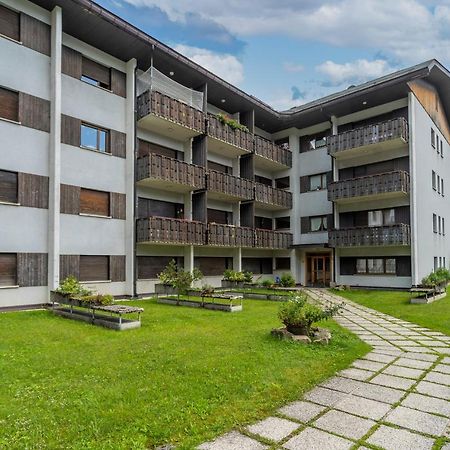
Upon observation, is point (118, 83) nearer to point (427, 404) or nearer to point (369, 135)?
point (369, 135)

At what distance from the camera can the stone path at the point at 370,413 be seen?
3941 millimetres

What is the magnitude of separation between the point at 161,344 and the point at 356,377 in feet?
13.0

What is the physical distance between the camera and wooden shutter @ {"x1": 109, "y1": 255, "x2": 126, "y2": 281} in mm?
17703

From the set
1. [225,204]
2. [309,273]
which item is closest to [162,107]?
[225,204]

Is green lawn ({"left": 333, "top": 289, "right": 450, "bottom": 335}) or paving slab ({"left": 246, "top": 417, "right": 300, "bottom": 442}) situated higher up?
paving slab ({"left": 246, "top": 417, "right": 300, "bottom": 442})

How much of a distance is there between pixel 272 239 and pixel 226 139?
754 cm

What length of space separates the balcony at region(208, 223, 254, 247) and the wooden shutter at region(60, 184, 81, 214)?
7427 millimetres

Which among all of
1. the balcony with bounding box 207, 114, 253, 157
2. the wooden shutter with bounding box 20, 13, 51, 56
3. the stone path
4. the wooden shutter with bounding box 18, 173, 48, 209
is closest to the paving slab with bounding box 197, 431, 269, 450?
the stone path

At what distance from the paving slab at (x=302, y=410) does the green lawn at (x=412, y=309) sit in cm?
653

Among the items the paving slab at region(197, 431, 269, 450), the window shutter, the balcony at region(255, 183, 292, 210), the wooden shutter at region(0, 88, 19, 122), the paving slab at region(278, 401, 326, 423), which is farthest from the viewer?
the window shutter

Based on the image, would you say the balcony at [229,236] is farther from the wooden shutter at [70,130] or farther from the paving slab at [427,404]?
the paving slab at [427,404]

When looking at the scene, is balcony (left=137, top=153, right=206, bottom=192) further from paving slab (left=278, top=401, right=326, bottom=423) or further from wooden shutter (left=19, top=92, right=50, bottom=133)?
paving slab (left=278, top=401, right=326, bottom=423)

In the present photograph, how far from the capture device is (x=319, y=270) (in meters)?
27.0

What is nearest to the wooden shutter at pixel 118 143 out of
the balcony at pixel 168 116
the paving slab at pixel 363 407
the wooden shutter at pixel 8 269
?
the balcony at pixel 168 116
